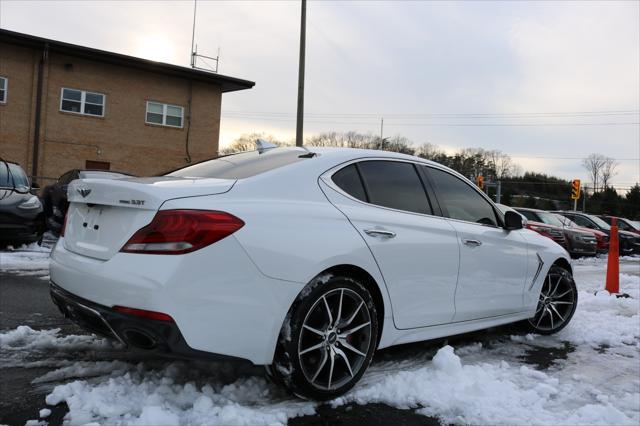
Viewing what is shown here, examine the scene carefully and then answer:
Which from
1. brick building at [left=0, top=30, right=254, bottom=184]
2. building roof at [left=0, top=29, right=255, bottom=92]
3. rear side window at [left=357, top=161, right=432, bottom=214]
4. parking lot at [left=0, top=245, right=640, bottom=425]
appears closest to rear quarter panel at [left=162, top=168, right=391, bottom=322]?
rear side window at [left=357, top=161, right=432, bottom=214]

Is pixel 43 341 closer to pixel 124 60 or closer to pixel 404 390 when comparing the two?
pixel 404 390

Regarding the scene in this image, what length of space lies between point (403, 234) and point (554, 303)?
8.15 ft

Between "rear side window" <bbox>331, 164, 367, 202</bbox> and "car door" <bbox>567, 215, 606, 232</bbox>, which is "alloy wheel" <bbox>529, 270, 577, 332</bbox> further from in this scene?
"car door" <bbox>567, 215, 606, 232</bbox>

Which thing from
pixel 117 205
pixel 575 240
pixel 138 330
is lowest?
pixel 138 330

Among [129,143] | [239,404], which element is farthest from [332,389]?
[129,143]

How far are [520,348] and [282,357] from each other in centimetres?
260

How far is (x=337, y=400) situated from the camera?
10.0 ft

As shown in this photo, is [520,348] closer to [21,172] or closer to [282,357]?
[282,357]

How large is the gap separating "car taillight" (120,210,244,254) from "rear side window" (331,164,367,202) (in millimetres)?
944

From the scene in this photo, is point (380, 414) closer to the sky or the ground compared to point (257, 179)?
closer to the ground

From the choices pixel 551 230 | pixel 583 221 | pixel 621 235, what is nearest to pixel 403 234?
pixel 551 230

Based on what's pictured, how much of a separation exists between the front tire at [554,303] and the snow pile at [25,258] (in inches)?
262

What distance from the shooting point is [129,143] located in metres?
23.2

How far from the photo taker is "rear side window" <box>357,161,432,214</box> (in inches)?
142
